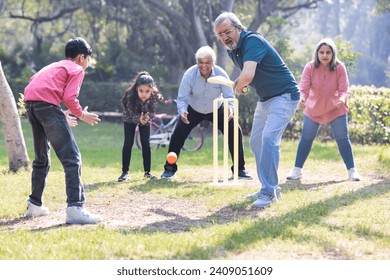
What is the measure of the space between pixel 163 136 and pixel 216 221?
7.77m

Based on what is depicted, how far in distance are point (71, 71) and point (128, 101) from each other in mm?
3248

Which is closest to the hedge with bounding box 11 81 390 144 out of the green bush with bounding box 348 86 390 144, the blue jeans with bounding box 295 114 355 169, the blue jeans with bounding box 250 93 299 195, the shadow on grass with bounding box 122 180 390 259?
the green bush with bounding box 348 86 390 144

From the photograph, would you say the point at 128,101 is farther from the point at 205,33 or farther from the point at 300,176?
the point at 205,33

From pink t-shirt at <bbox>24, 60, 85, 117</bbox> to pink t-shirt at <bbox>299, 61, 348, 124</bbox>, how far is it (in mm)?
3927

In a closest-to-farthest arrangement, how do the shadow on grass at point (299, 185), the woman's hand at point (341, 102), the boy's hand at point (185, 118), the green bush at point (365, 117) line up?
the shadow on grass at point (299, 185) < the woman's hand at point (341, 102) < the boy's hand at point (185, 118) < the green bush at point (365, 117)

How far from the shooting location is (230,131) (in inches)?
367

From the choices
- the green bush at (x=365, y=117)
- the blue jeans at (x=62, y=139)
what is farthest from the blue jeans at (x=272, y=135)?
the green bush at (x=365, y=117)

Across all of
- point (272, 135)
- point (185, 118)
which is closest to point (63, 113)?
point (272, 135)

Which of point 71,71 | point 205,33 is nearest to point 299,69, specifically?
point 205,33

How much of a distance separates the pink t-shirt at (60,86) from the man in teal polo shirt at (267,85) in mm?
1521

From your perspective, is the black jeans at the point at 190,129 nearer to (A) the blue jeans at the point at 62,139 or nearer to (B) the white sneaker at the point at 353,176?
(B) the white sneaker at the point at 353,176

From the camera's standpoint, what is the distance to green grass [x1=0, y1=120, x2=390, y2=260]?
4699 mm

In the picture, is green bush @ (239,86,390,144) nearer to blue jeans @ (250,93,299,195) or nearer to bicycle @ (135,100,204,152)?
bicycle @ (135,100,204,152)

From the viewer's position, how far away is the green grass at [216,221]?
4699mm
